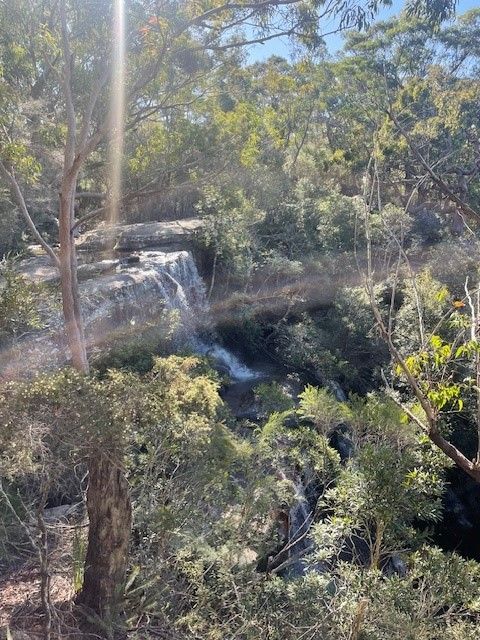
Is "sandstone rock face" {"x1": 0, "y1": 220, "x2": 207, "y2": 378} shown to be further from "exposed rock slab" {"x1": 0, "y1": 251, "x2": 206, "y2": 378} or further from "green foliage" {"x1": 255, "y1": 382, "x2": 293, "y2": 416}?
"green foliage" {"x1": 255, "y1": 382, "x2": 293, "y2": 416}

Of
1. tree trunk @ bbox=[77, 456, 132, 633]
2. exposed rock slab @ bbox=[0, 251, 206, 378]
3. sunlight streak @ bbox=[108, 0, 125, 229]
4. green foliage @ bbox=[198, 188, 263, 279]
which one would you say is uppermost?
sunlight streak @ bbox=[108, 0, 125, 229]

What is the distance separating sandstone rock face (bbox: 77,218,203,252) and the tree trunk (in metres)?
11.7

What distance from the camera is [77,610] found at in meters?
4.85

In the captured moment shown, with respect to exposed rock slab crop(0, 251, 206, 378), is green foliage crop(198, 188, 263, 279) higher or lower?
higher

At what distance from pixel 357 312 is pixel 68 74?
9659mm

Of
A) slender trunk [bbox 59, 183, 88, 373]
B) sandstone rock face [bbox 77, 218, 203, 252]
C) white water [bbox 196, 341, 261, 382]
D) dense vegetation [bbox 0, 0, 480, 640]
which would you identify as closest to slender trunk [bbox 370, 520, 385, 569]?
dense vegetation [bbox 0, 0, 480, 640]

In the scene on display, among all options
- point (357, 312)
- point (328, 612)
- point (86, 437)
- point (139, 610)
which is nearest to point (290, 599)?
point (328, 612)

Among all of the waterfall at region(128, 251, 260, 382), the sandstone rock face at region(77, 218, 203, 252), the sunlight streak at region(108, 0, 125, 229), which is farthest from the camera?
the sandstone rock face at region(77, 218, 203, 252)

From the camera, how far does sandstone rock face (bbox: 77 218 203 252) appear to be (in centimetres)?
1577

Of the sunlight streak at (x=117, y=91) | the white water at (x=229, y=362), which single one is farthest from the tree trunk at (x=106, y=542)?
the white water at (x=229, y=362)

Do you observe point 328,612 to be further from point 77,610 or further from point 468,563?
point 77,610

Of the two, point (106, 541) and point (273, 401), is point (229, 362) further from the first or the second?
point (106, 541)

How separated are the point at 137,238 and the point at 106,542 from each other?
503 inches

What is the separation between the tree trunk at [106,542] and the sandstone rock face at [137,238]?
1167 centimetres
